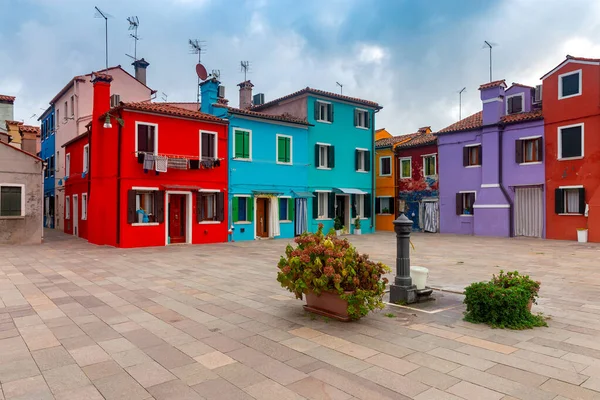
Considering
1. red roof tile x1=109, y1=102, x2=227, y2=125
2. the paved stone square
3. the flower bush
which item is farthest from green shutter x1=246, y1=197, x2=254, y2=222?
the flower bush

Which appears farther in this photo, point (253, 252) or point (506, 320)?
point (253, 252)

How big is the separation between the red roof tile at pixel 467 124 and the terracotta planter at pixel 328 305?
21.5 meters

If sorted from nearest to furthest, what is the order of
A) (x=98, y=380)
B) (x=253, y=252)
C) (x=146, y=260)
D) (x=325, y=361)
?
(x=98, y=380)
(x=325, y=361)
(x=146, y=260)
(x=253, y=252)

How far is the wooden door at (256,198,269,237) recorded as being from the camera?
22.3m

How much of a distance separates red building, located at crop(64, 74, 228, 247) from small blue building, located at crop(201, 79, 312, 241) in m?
0.76

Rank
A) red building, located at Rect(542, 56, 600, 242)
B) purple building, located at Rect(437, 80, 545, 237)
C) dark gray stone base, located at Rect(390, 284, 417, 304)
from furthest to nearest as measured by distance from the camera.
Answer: purple building, located at Rect(437, 80, 545, 237), red building, located at Rect(542, 56, 600, 242), dark gray stone base, located at Rect(390, 284, 417, 304)

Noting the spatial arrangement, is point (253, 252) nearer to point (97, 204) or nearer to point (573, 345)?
point (97, 204)

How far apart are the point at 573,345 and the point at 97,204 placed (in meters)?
18.4

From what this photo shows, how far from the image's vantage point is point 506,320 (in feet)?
19.1

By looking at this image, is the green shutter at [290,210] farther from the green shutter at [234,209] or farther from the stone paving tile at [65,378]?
the stone paving tile at [65,378]

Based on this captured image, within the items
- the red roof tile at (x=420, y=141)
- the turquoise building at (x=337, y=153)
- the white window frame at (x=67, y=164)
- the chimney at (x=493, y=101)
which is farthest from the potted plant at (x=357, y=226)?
the white window frame at (x=67, y=164)

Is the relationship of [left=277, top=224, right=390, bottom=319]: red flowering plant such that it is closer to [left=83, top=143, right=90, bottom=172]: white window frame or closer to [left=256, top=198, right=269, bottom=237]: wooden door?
[left=256, top=198, right=269, bottom=237]: wooden door

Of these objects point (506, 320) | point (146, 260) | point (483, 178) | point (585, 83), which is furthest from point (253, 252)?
point (585, 83)

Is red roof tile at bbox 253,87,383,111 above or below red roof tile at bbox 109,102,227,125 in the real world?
above
